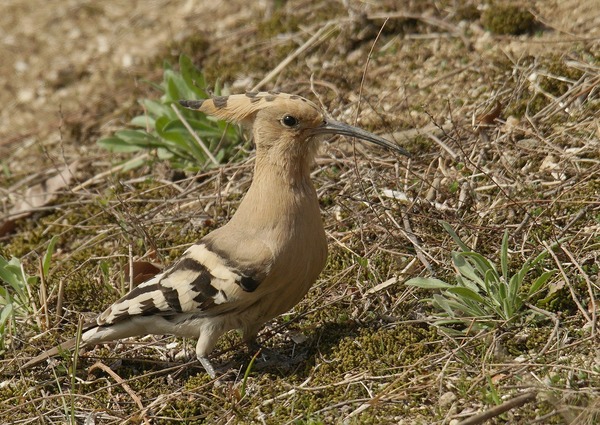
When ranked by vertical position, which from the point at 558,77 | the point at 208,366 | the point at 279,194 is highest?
the point at 279,194

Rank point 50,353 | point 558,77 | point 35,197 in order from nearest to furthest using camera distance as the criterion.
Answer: point 50,353
point 558,77
point 35,197

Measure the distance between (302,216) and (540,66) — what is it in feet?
6.24

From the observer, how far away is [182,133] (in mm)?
4754

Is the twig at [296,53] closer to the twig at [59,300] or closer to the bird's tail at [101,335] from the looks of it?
the twig at [59,300]

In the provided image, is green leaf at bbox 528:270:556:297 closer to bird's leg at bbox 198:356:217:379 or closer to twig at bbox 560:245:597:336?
twig at bbox 560:245:597:336

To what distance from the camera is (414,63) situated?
5.15 meters

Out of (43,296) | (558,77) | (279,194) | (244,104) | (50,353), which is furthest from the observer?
(558,77)

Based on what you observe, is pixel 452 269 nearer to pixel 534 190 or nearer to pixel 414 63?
pixel 534 190

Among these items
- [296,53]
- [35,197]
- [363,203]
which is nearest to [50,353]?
[363,203]

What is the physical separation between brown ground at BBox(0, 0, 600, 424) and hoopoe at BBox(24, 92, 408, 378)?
0.21 m

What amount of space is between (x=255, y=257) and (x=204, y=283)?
244 millimetres

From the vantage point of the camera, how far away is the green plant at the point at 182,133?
4.75 m

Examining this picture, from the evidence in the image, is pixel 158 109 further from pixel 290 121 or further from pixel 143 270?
pixel 290 121

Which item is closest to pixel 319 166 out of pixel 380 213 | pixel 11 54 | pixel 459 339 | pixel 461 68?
pixel 380 213
